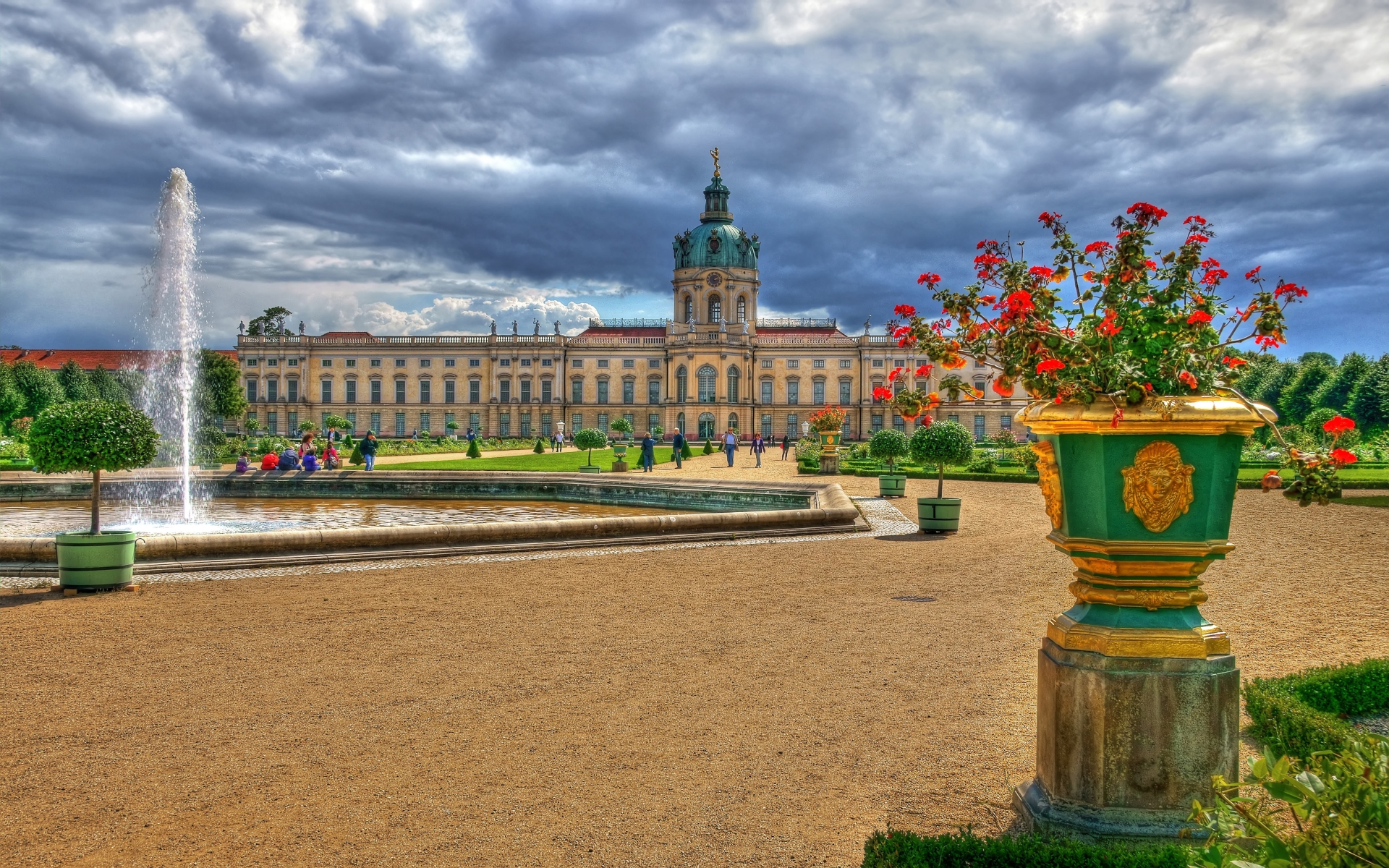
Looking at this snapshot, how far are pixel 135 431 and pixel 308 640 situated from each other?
12.5 feet

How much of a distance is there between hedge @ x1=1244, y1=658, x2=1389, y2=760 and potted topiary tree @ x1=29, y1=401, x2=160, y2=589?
8125 mm

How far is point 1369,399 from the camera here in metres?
40.8

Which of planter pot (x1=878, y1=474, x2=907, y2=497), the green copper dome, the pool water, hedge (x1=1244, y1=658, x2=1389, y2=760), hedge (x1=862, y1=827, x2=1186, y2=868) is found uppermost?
the green copper dome

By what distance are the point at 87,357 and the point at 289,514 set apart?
6114 centimetres

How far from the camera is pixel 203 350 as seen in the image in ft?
191

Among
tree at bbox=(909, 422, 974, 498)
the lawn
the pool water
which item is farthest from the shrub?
tree at bbox=(909, 422, 974, 498)

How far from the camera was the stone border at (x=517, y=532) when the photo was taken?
897cm

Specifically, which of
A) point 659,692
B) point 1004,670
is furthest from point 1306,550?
point 659,692

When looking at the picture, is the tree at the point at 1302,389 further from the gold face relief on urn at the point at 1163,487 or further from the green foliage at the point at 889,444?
the gold face relief on urn at the point at 1163,487

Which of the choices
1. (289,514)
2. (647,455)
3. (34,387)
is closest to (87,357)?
(34,387)

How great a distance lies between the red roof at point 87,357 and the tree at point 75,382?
5511 millimetres

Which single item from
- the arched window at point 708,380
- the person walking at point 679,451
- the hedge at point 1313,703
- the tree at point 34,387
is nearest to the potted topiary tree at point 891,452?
the person walking at point 679,451

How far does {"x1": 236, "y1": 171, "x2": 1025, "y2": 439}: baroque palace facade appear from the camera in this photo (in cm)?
6462

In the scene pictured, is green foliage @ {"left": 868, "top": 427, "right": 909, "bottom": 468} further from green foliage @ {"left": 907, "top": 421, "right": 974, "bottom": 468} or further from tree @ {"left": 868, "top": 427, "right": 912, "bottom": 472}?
green foliage @ {"left": 907, "top": 421, "right": 974, "bottom": 468}
